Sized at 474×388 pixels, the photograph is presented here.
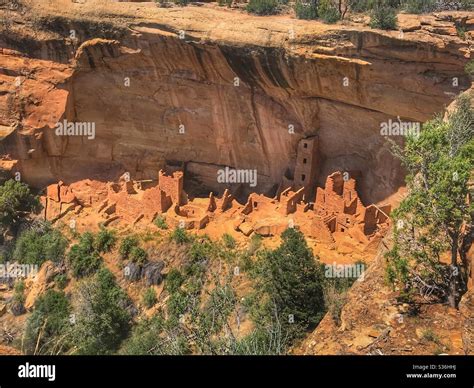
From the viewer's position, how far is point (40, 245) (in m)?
21.4

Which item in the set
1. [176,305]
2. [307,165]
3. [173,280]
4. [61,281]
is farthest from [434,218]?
[61,281]

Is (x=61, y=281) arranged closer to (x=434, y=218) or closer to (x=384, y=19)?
(x=384, y=19)

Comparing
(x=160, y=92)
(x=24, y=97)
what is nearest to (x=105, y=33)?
(x=160, y=92)

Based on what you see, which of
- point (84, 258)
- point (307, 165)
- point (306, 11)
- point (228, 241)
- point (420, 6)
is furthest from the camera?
point (84, 258)

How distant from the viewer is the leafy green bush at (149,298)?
60.0 feet

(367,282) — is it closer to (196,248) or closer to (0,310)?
(196,248)

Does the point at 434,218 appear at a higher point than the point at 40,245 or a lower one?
higher

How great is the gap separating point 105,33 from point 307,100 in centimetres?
717

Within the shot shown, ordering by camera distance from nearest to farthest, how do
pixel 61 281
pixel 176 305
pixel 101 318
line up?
pixel 176 305 → pixel 101 318 → pixel 61 281

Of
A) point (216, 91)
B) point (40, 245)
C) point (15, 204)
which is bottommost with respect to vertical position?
point (40, 245)

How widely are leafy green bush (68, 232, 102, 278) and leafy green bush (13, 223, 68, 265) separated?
0.73 metres

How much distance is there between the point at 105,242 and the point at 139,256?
1.67 m

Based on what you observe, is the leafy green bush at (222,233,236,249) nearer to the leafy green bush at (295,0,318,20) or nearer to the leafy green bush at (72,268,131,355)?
the leafy green bush at (72,268,131,355)

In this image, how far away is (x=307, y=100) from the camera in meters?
18.7
